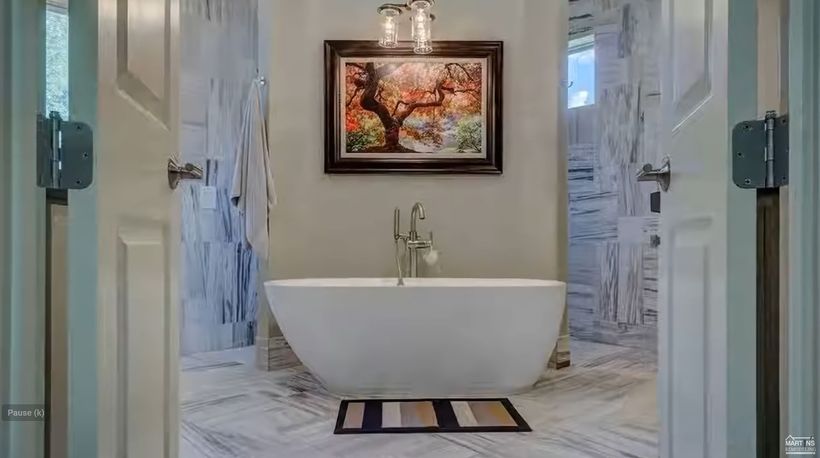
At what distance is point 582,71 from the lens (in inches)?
168

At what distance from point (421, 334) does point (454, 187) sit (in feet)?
3.82

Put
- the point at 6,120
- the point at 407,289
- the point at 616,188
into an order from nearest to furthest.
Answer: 1. the point at 6,120
2. the point at 407,289
3. the point at 616,188

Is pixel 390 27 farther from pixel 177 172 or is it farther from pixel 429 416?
pixel 177 172

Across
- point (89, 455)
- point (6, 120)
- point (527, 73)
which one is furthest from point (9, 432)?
point (527, 73)

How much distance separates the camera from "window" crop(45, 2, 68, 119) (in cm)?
79

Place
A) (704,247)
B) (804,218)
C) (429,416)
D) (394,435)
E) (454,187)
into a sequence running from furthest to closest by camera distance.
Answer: (454,187) → (429,416) → (394,435) → (704,247) → (804,218)

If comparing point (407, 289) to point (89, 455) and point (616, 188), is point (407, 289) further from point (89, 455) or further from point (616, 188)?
point (616, 188)

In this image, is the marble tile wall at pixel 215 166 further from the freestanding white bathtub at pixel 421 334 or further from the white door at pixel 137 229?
the white door at pixel 137 229

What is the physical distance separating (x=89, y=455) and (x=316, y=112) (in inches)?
114

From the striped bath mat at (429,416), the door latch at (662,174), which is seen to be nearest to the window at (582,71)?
the striped bath mat at (429,416)

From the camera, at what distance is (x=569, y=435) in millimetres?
2221

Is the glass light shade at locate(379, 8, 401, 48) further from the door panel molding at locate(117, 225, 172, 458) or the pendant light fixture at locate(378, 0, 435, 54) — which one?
the door panel molding at locate(117, 225, 172, 458)

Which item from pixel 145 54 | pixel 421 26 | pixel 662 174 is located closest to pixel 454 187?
pixel 421 26

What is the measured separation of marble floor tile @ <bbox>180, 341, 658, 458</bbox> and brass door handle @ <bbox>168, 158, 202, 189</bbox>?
3.85 feet
